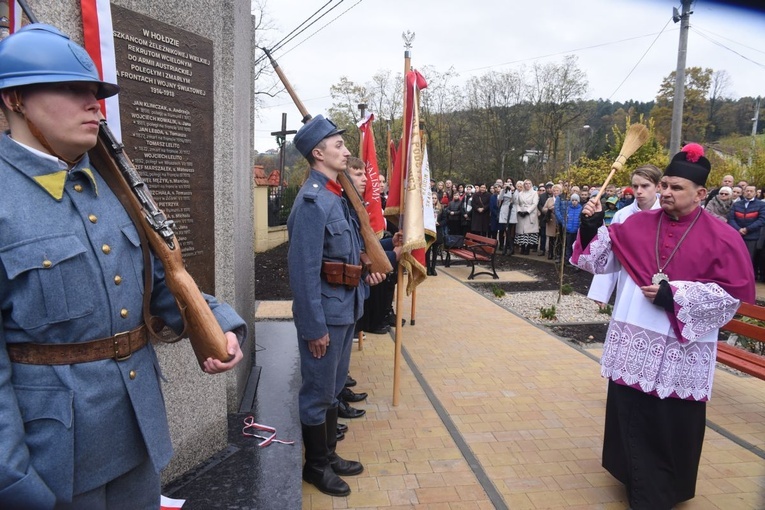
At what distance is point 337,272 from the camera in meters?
3.17

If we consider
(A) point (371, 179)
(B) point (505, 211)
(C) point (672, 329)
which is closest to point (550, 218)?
(B) point (505, 211)

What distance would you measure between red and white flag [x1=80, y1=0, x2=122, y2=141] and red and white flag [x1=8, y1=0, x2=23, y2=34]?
1.16 feet

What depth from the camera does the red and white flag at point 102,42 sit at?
2131mm

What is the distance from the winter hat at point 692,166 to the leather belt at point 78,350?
3105 millimetres

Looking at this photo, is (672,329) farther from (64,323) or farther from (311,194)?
(64,323)

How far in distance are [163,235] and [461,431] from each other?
3313 millimetres

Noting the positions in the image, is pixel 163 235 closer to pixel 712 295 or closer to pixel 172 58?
pixel 172 58

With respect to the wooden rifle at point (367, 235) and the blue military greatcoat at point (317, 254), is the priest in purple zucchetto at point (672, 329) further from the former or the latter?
the blue military greatcoat at point (317, 254)

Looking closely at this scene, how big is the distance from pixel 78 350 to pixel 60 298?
17 cm

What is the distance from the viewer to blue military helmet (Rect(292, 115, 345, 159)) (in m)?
3.18

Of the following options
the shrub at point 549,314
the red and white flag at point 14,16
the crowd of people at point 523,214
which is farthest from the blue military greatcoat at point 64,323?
the crowd of people at point 523,214

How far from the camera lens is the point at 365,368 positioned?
575 cm

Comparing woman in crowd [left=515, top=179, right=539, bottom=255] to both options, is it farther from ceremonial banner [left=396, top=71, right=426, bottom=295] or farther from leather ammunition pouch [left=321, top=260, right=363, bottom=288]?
leather ammunition pouch [left=321, top=260, right=363, bottom=288]

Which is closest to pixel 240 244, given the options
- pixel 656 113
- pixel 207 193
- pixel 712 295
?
pixel 207 193
